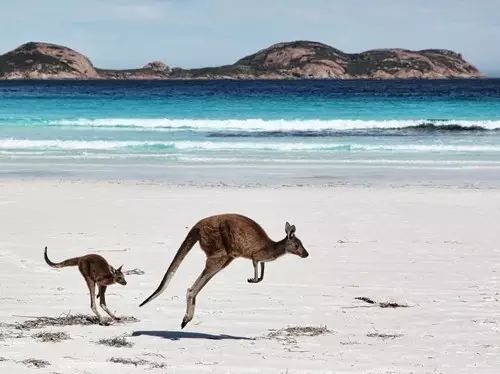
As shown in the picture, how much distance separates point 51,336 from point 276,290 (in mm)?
2508

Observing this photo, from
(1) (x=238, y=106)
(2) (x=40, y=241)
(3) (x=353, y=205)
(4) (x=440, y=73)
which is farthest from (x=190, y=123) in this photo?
(4) (x=440, y=73)

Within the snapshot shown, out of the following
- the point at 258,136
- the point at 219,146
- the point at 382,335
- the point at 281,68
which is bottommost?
the point at 382,335

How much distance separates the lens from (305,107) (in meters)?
60.5

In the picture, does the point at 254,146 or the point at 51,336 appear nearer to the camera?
the point at 51,336

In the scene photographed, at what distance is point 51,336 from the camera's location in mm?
6453

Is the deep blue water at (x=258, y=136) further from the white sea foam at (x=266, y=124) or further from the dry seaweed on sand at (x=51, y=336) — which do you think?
the dry seaweed on sand at (x=51, y=336)

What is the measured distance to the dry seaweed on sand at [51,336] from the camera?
20.9 feet

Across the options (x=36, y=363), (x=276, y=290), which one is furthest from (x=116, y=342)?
(x=276, y=290)

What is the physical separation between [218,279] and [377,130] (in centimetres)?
3066

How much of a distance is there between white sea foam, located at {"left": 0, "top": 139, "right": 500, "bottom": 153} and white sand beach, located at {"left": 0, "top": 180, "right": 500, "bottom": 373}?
41.9 feet

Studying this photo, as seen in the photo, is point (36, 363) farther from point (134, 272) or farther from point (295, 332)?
point (134, 272)

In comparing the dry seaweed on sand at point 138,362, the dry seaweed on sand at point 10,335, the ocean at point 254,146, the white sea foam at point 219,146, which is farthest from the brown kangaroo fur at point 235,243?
the white sea foam at point 219,146

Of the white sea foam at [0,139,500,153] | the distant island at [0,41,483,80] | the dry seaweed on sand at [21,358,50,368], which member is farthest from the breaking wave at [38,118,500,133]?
the distant island at [0,41,483,80]

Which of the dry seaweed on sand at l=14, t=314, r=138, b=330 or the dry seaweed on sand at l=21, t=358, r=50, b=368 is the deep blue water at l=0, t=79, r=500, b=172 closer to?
the dry seaweed on sand at l=14, t=314, r=138, b=330
